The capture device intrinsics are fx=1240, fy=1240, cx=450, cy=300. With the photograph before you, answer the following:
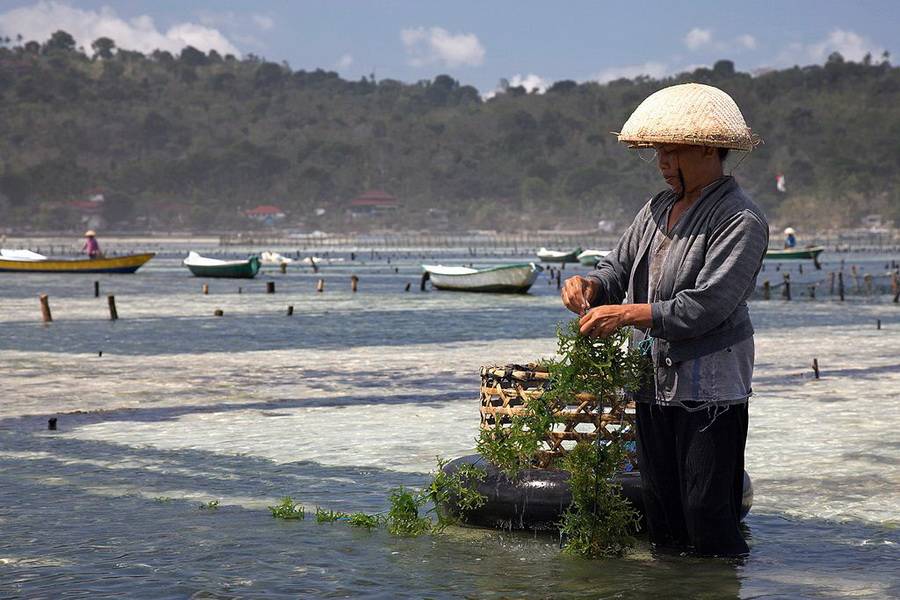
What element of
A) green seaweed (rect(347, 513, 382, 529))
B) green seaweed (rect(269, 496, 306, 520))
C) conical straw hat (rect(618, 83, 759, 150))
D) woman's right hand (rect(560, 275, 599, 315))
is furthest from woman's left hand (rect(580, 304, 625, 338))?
green seaweed (rect(269, 496, 306, 520))

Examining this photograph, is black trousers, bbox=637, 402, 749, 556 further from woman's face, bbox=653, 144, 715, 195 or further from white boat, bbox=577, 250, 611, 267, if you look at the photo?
white boat, bbox=577, 250, 611, 267

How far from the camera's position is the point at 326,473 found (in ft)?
35.2

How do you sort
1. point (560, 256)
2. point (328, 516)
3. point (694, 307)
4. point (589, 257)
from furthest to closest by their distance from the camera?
point (560, 256) → point (589, 257) → point (328, 516) → point (694, 307)

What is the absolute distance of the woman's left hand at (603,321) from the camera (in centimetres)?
604

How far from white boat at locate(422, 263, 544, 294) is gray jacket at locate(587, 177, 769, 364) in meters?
47.0

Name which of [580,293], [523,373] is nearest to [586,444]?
[523,373]

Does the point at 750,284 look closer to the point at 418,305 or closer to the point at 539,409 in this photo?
the point at 539,409

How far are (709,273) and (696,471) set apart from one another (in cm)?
99

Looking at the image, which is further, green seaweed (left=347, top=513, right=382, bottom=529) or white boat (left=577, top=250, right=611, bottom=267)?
white boat (left=577, top=250, right=611, bottom=267)

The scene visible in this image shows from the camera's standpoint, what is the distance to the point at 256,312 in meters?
40.0

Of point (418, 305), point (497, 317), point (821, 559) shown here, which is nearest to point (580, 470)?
point (821, 559)

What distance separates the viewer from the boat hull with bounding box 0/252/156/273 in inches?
2672

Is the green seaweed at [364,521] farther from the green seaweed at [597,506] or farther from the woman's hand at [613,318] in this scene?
the woman's hand at [613,318]

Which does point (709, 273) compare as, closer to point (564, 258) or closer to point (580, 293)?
point (580, 293)
